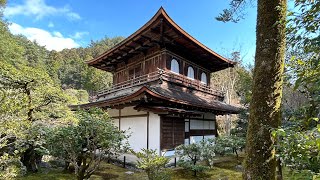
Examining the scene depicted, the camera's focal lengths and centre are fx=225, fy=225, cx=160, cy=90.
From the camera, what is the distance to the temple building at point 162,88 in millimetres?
10783

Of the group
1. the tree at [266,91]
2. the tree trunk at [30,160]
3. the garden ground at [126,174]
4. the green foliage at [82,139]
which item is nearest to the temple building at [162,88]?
the garden ground at [126,174]

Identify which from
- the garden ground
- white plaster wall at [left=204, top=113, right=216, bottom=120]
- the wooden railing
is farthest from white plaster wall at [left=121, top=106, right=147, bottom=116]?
white plaster wall at [left=204, top=113, right=216, bottom=120]

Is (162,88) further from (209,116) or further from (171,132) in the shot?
(209,116)

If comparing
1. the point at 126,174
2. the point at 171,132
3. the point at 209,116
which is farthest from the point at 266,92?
the point at 209,116

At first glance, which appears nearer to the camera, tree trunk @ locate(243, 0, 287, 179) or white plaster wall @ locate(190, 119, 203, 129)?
tree trunk @ locate(243, 0, 287, 179)

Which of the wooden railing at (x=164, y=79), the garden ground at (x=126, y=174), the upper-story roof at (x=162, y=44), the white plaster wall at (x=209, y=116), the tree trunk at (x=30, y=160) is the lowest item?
the garden ground at (x=126, y=174)

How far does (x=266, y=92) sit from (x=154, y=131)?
8.48 m

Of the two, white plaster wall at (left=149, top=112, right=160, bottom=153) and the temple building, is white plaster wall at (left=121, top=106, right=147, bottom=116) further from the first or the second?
white plaster wall at (left=149, top=112, right=160, bottom=153)

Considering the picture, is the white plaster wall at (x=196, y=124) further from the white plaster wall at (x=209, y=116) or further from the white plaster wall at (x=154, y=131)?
the white plaster wall at (x=154, y=131)

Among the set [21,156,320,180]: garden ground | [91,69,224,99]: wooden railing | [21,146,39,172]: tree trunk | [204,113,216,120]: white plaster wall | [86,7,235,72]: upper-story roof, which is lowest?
[21,156,320,180]: garden ground

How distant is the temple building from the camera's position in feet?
35.4

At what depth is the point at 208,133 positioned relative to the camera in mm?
14711

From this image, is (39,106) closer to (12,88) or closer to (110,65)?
(12,88)

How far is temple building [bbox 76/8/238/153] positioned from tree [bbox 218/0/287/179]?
667 centimetres
